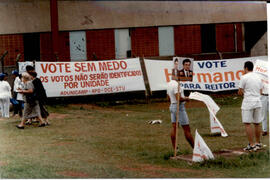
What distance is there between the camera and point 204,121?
13867 millimetres

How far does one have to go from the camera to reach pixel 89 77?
61.6 feet

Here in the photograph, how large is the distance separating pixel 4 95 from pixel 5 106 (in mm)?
386

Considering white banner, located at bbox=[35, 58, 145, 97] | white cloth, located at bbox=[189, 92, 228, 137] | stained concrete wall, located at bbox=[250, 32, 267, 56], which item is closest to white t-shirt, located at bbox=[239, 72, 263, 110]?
white cloth, located at bbox=[189, 92, 228, 137]

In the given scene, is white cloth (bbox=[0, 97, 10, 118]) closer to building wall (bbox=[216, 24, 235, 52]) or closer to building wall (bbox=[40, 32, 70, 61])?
building wall (bbox=[40, 32, 70, 61])

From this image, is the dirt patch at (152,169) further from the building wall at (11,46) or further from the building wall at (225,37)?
the building wall at (225,37)

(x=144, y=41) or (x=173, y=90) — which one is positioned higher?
(x=144, y=41)

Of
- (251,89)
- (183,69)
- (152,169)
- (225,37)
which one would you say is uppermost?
(225,37)

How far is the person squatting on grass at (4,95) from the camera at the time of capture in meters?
15.0

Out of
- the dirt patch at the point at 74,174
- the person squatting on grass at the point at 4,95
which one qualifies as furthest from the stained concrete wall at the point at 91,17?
the dirt patch at the point at 74,174

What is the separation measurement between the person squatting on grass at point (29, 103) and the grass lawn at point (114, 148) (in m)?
0.31

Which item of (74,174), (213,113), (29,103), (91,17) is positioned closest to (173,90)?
(74,174)

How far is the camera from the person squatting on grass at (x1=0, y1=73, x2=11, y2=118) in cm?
1502

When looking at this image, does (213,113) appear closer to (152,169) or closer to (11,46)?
(152,169)

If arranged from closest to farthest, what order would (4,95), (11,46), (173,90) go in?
(173,90), (4,95), (11,46)
